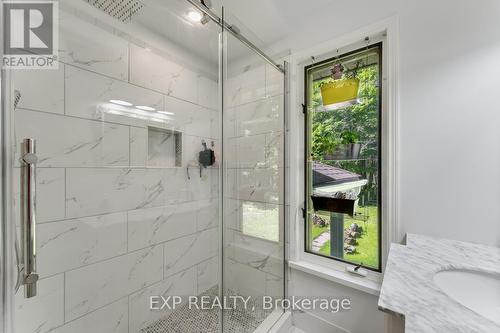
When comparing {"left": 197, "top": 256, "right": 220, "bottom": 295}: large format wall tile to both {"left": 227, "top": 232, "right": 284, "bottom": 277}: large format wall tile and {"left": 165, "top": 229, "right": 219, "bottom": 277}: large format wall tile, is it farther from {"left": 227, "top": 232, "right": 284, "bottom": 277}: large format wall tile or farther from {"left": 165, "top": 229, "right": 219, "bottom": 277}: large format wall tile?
{"left": 227, "top": 232, "right": 284, "bottom": 277}: large format wall tile

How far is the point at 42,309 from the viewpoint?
44.9 inches

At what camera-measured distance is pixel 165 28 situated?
1.58 m

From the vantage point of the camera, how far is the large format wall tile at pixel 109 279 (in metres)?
1.25

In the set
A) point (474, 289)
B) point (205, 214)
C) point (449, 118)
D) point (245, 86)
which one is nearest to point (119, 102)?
point (245, 86)

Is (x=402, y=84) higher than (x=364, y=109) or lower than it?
higher

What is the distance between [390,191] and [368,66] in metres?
0.86

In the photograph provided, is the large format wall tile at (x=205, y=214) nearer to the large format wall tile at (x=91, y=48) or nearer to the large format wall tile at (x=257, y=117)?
the large format wall tile at (x=257, y=117)

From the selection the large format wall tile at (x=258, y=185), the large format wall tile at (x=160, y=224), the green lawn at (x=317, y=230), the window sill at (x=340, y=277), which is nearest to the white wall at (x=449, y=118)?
the window sill at (x=340, y=277)

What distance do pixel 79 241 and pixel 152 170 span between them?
2.00 ft

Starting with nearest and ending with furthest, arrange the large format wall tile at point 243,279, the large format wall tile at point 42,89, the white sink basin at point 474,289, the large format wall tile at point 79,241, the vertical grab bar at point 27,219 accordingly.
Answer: the vertical grab bar at point 27,219, the white sink basin at point 474,289, the large format wall tile at point 42,89, the large format wall tile at point 79,241, the large format wall tile at point 243,279

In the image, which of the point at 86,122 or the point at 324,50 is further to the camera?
the point at 324,50

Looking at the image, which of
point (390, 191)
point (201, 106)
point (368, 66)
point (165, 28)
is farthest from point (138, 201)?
point (368, 66)

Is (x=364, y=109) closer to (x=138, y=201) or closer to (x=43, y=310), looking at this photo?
(x=138, y=201)

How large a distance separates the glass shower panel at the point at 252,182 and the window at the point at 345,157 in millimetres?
257
